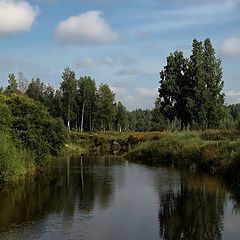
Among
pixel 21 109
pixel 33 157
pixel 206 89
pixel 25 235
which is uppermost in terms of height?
pixel 206 89

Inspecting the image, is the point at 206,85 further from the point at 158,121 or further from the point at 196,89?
the point at 158,121

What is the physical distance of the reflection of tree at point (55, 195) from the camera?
964 inches

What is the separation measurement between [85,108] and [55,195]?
7945 cm

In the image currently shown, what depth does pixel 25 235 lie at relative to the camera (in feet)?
63.7

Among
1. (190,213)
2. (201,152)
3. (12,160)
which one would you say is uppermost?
(201,152)

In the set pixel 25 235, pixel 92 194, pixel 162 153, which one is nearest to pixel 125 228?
pixel 25 235

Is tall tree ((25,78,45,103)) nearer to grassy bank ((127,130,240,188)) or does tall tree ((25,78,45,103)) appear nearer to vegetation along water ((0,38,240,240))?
vegetation along water ((0,38,240,240))

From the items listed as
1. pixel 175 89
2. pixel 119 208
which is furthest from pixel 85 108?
pixel 119 208

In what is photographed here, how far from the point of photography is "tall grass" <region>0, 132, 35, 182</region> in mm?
31062

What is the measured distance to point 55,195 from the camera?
3028cm

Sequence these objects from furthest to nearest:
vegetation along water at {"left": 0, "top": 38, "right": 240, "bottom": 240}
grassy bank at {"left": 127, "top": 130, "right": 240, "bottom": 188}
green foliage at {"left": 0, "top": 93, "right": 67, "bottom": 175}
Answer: green foliage at {"left": 0, "top": 93, "right": 67, "bottom": 175} < grassy bank at {"left": 127, "top": 130, "right": 240, "bottom": 188} < vegetation along water at {"left": 0, "top": 38, "right": 240, "bottom": 240}

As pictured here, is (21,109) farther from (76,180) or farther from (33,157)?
(76,180)

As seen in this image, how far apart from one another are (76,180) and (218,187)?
39.0 feet

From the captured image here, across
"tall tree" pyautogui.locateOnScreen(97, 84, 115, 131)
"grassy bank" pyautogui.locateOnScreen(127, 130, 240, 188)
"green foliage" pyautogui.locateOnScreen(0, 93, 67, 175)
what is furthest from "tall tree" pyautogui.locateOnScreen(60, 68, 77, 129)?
"green foliage" pyautogui.locateOnScreen(0, 93, 67, 175)
